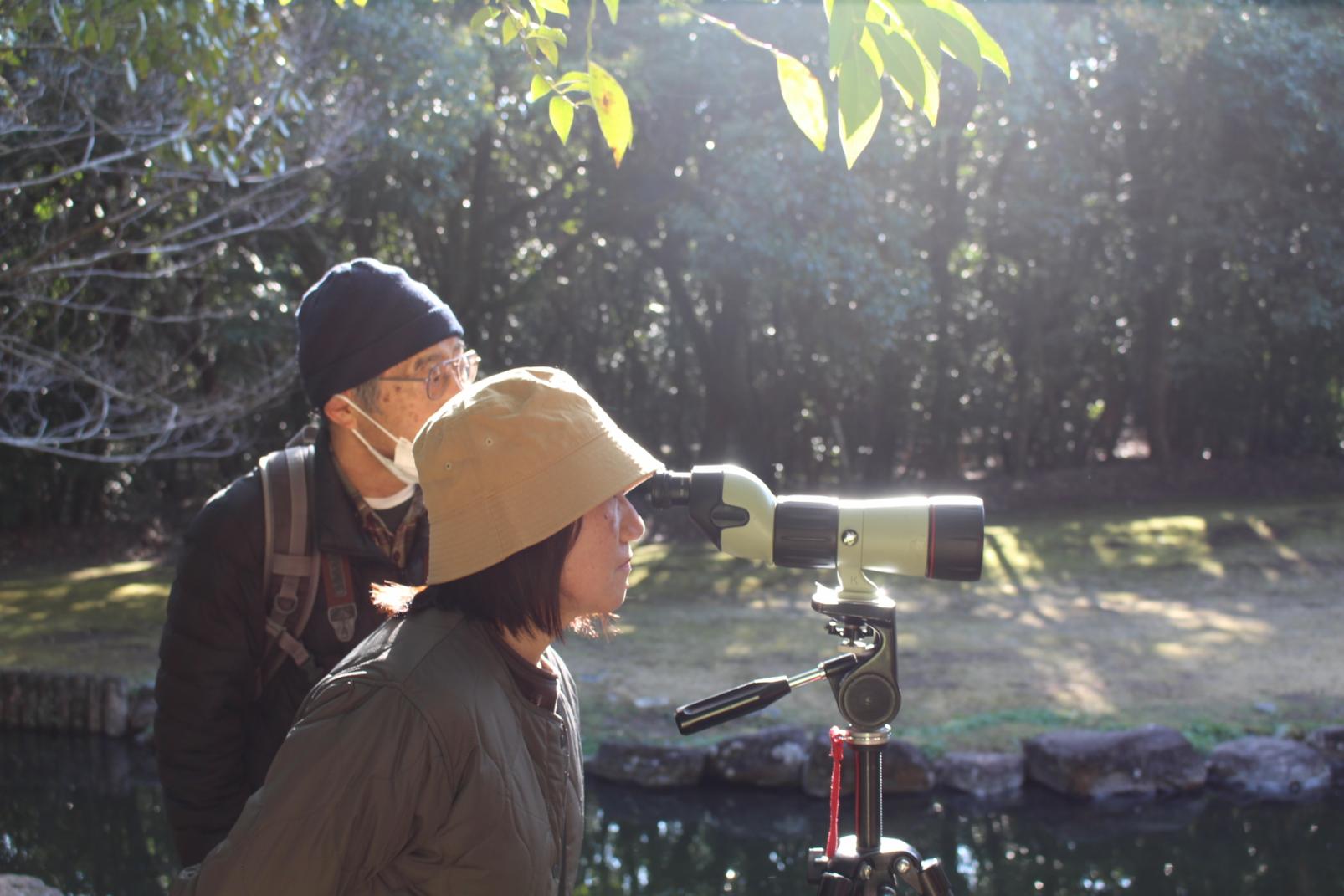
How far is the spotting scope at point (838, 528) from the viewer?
1.60m

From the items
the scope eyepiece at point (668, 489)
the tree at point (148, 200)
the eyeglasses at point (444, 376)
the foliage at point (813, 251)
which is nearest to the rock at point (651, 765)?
the tree at point (148, 200)

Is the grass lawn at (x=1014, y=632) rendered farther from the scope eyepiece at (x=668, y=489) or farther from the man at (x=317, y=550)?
the scope eyepiece at (x=668, y=489)

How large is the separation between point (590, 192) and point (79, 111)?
18.8 feet

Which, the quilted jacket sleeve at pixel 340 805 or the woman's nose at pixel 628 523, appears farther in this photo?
the woman's nose at pixel 628 523

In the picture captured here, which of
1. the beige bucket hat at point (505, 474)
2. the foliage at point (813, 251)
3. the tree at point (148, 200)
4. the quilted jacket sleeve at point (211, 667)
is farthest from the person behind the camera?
the foliage at point (813, 251)

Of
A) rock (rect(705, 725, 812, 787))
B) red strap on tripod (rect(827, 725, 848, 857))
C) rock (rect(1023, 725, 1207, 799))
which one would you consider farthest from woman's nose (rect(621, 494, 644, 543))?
rock (rect(1023, 725, 1207, 799))

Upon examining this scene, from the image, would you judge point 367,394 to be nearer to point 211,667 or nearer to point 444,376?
point 444,376

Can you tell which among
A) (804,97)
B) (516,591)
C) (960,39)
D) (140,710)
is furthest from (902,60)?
(140,710)

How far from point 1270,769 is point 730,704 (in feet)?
14.0

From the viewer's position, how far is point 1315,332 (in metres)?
12.2

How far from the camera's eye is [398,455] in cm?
205

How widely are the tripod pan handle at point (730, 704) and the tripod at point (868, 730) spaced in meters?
0.05

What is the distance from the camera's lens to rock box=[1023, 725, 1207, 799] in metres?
4.94

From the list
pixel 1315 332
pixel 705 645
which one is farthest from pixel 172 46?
pixel 1315 332
